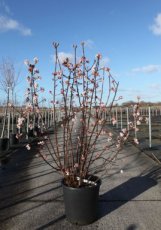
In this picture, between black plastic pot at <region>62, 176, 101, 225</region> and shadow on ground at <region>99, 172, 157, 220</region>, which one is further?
shadow on ground at <region>99, 172, 157, 220</region>

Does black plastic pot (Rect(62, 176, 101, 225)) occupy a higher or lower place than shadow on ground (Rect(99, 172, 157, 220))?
higher

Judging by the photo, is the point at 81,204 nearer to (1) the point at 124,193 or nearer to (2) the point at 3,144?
(1) the point at 124,193

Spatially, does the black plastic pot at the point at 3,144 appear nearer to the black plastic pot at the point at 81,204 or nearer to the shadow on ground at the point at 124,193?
the shadow on ground at the point at 124,193

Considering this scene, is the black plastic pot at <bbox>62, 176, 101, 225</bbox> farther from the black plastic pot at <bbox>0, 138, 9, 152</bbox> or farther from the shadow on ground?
the black plastic pot at <bbox>0, 138, 9, 152</bbox>

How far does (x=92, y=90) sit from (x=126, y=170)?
11.6 ft

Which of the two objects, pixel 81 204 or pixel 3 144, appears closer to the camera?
pixel 81 204

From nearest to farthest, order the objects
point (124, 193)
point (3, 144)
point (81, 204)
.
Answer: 1. point (81, 204)
2. point (124, 193)
3. point (3, 144)

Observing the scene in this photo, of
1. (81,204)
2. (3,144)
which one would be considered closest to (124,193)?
(81,204)

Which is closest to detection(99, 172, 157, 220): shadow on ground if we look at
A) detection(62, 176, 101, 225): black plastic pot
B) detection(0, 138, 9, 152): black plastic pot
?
detection(62, 176, 101, 225): black plastic pot

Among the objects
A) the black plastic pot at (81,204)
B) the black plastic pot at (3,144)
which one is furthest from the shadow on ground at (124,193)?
the black plastic pot at (3,144)

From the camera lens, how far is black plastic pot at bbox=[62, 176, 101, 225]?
13.9ft

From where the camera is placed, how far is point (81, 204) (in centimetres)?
425

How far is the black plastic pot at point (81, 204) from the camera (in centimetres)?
425

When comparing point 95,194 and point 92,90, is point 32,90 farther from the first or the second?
point 95,194
